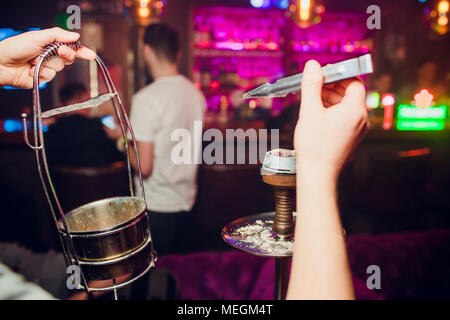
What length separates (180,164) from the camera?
6.66ft

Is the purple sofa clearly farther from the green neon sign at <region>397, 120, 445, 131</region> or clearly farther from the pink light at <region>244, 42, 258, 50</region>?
the pink light at <region>244, 42, 258, 50</region>

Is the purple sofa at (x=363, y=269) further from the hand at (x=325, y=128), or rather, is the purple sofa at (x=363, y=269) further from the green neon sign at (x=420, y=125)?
the green neon sign at (x=420, y=125)

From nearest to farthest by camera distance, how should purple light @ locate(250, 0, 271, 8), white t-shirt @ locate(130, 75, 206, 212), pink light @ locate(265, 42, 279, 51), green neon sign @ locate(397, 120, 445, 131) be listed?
white t-shirt @ locate(130, 75, 206, 212) → green neon sign @ locate(397, 120, 445, 131) → purple light @ locate(250, 0, 271, 8) → pink light @ locate(265, 42, 279, 51)

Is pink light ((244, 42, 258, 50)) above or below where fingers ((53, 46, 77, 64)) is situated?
above

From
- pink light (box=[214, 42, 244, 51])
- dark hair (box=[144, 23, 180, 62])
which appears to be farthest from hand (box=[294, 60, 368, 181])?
pink light (box=[214, 42, 244, 51])

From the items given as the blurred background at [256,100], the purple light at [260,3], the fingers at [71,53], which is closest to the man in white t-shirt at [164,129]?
the blurred background at [256,100]

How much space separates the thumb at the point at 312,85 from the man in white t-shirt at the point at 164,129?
4.65ft

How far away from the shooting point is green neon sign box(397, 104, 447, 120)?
3.61m

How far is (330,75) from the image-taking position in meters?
0.57

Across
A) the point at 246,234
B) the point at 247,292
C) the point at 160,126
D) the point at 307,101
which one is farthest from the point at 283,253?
the point at 160,126

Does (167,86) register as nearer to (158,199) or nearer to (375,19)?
(158,199)

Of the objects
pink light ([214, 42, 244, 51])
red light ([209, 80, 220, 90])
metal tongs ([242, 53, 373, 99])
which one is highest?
pink light ([214, 42, 244, 51])

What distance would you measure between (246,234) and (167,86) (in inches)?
53.6

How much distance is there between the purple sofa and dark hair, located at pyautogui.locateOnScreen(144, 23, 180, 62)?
1.21 m
